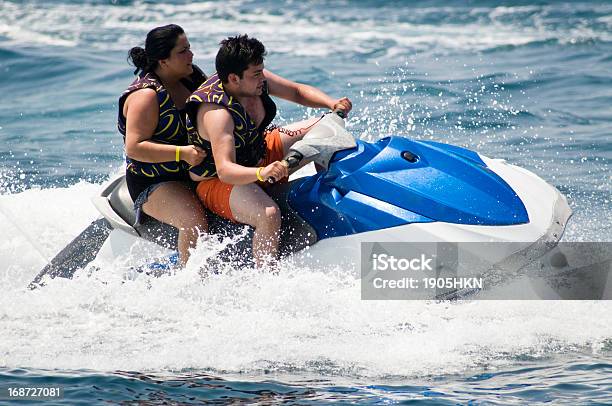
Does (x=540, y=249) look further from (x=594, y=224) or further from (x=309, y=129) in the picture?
(x=594, y=224)

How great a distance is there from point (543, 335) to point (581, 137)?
465cm

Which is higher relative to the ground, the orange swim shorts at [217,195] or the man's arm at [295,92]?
the man's arm at [295,92]

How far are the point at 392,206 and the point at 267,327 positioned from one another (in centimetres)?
85

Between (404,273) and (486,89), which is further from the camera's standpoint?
(486,89)

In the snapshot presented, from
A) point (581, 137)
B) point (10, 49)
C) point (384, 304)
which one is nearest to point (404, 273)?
point (384, 304)

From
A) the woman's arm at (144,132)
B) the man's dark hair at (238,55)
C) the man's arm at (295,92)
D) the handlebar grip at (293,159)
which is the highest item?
the man's dark hair at (238,55)

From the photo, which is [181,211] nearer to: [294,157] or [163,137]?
[163,137]

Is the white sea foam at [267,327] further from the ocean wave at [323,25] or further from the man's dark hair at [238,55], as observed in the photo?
the ocean wave at [323,25]

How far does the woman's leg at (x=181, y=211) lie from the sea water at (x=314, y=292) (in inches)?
4.3

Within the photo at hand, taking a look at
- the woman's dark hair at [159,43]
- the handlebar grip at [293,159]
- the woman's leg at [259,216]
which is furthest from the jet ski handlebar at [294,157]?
the woman's dark hair at [159,43]

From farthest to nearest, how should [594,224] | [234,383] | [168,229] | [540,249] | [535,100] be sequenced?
[535,100], [594,224], [168,229], [540,249], [234,383]

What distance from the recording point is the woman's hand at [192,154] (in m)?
4.74

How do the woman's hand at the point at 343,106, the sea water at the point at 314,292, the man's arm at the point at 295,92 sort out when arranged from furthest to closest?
the man's arm at the point at 295,92 < the woman's hand at the point at 343,106 < the sea water at the point at 314,292

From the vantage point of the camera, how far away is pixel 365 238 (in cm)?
471
